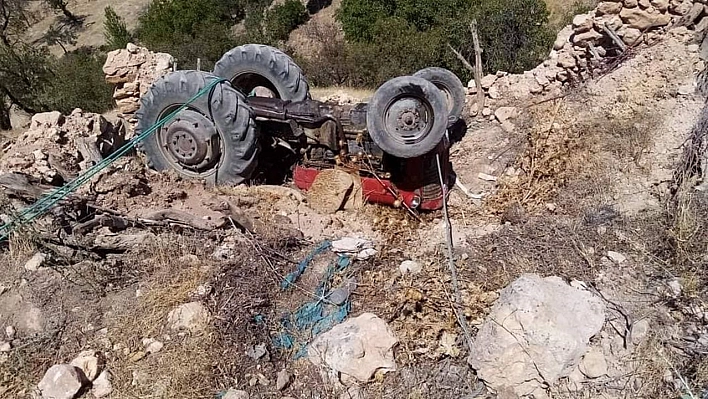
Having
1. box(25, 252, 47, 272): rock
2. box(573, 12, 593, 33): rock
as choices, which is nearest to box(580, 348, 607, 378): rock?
box(25, 252, 47, 272): rock

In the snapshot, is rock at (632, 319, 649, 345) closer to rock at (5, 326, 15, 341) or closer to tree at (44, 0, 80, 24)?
rock at (5, 326, 15, 341)

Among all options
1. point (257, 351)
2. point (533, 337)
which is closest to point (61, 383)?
point (257, 351)

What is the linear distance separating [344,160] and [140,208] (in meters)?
1.89

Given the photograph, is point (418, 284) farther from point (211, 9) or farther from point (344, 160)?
point (211, 9)

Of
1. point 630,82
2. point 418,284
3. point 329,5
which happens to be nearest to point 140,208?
point 418,284

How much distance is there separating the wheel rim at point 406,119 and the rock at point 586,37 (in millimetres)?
3382

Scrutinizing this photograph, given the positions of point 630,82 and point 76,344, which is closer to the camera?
point 76,344

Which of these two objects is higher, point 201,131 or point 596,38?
point 201,131

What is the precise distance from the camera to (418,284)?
4188mm

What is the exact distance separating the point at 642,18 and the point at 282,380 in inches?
221

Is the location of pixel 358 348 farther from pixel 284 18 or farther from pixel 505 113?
pixel 284 18

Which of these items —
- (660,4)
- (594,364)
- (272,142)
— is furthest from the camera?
(660,4)

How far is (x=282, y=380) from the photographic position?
3.61 meters

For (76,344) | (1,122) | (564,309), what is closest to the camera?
(564,309)
